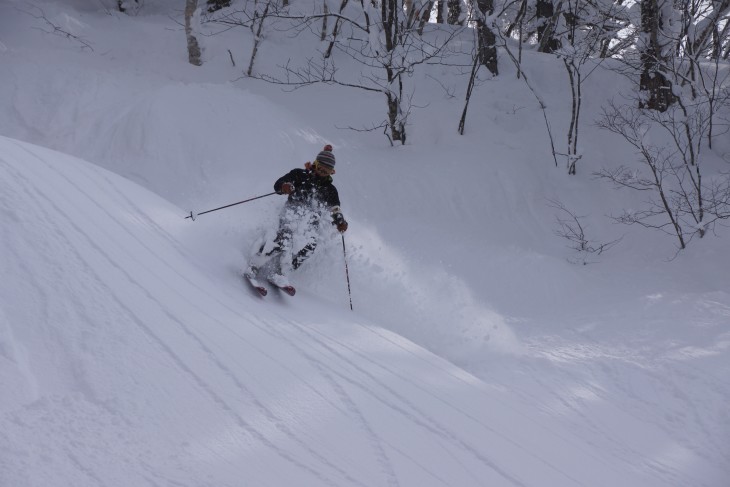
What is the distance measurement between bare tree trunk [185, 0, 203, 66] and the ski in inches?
380

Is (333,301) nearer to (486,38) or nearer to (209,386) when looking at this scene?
(209,386)

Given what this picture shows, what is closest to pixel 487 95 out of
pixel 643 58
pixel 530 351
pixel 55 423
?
pixel 643 58

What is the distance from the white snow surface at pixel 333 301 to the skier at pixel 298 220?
10.3 inches

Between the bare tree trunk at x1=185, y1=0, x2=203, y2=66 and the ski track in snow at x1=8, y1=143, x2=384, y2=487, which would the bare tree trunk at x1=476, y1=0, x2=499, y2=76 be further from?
the ski track in snow at x1=8, y1=143, x2=384, y2=487

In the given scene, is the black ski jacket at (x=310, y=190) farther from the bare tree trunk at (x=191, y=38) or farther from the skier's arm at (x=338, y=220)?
the bare tree trunk at (x=191, y=38)

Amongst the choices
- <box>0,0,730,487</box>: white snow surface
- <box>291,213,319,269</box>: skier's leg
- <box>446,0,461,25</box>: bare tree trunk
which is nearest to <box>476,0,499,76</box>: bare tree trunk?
<box>0,0,730,487</box>: white snow surface

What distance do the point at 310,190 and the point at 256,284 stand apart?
1506mm

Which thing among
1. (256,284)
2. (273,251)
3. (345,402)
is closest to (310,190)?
(273,251)

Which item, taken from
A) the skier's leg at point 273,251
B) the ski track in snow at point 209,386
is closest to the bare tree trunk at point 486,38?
the skier's leg at point 273,251

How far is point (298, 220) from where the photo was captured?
239 inches

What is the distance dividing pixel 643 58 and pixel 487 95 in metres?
3.35

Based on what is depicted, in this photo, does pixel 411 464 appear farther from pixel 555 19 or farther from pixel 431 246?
pixel 555 19

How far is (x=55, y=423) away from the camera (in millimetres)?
2439

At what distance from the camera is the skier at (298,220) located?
5.72 meters
